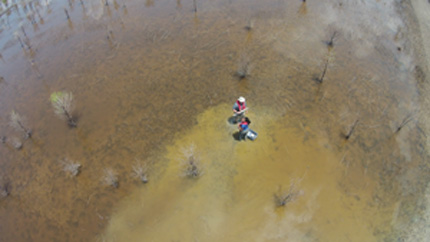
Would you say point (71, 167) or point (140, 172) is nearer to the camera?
point (140, 172)

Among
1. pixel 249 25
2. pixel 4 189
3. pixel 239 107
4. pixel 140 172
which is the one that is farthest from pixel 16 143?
pixel 249 25

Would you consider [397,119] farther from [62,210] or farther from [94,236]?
[62,210]

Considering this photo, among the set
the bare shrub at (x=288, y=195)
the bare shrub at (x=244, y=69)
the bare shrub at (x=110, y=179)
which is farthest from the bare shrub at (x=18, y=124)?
the bare shrub at (x=288, y=195)

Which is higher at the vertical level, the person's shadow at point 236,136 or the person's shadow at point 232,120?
the person's shadow at point 232,120

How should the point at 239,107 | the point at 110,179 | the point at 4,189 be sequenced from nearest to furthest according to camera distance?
1. the point at 110,179
2. the point at 4,189
3. the point at 239,107

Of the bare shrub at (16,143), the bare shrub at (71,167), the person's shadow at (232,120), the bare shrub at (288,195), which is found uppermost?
the person's shadow at (232,120)

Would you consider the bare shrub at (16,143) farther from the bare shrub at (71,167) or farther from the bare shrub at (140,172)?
the bare shrub at (140,172)

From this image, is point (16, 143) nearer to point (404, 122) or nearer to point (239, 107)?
point (239, 107)
